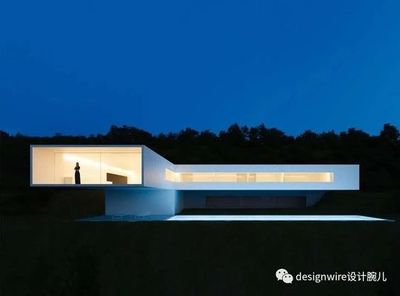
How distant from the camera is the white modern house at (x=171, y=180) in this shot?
47.2 feet

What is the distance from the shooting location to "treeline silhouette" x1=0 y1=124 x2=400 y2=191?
124 ft

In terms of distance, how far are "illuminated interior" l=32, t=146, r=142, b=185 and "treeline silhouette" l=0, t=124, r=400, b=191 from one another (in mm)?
23973

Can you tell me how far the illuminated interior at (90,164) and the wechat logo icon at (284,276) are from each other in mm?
7206

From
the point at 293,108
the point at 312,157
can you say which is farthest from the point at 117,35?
the point at 312,157

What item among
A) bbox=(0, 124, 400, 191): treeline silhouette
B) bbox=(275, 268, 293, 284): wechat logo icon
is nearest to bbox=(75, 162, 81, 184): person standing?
bbox=(275, 268, 293, 284): wechat logo icon

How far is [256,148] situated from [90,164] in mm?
31466

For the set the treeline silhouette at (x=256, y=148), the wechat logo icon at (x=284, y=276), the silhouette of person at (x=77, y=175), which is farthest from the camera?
the treeline silhouette at (x=256, y=148)

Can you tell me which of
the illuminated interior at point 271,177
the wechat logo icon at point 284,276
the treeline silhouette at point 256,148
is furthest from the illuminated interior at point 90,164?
the treeline silhouette at point 256,148

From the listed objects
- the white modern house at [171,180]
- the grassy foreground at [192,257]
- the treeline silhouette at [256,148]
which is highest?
the treeline silhouette at [256,148]

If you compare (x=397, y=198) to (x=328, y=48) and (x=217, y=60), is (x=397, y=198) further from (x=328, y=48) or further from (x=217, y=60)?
(x=217, y=60)

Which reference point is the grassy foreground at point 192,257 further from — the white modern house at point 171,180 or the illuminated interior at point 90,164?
the white modern house at point 171,180

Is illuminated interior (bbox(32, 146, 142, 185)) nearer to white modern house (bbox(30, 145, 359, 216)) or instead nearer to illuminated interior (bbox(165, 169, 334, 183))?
white modern house (bbox(30, 145, 359, 216))

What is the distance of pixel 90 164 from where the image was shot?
14.6m

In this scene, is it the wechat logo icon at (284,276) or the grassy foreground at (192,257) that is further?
the wechat logo icon at (284,276)
